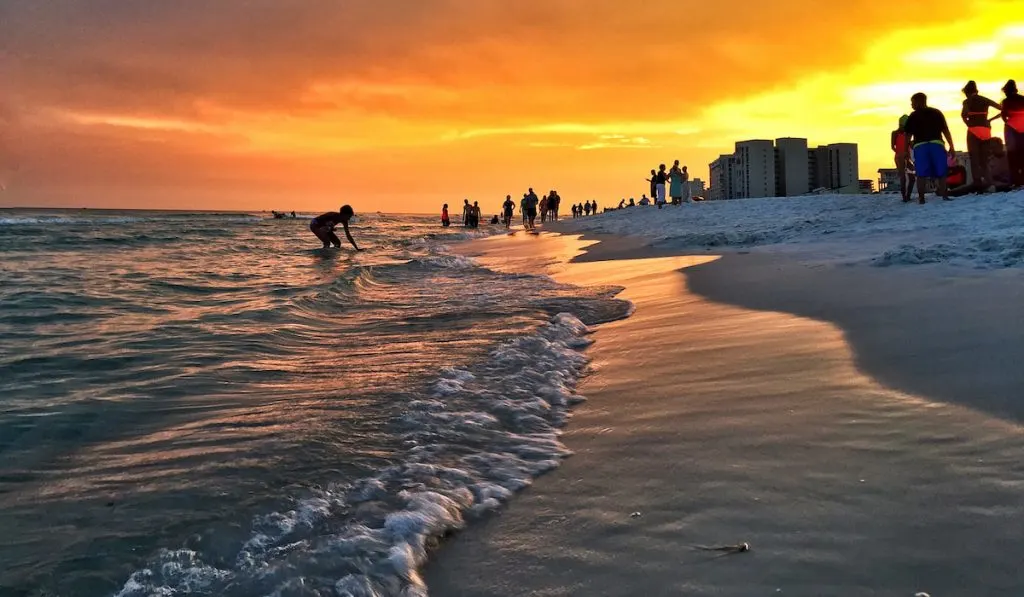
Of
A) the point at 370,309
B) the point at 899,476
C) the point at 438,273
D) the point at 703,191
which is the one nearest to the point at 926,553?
the point at 899,476

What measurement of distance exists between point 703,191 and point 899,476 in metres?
61.8

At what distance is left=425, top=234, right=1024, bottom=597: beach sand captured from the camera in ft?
5.86

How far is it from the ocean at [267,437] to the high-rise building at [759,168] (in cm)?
3068

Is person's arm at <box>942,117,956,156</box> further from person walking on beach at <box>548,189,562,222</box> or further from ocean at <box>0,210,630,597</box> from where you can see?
person walking on beach at <box>548,189,562,222</box>

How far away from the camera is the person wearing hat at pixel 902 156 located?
1364 cm

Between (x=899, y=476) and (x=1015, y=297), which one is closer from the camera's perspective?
(x=899, y=476)

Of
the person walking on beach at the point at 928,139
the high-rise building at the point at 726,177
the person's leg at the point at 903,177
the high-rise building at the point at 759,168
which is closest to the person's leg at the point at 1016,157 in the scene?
the person walking on beach at the point at 928,139

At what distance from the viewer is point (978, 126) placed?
11.7 metres

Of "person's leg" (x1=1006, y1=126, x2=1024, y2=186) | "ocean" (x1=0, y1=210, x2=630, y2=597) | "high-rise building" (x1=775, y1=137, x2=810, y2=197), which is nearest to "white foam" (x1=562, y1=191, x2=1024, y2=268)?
"person's leg" (x1=1006, y1=126, x2=1024, y2=186)

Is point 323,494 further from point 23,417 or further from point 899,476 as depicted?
point 23,417

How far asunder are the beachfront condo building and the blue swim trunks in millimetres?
23645

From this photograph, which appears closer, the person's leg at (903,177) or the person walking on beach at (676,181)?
the person's leg at (903,177)

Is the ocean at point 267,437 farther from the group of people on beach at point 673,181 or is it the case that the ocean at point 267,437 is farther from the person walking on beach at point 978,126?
the group of people on beach at point 673,181

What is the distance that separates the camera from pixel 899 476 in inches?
87.1
